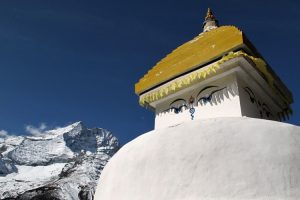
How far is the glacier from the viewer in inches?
127

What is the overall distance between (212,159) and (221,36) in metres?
2.40

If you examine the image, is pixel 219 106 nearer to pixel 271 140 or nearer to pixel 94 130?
pixel 271 140

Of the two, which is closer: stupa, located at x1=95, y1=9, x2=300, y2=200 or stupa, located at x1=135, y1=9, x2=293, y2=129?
stupa, located at x1=95, y1=9, x2=300, y2=200

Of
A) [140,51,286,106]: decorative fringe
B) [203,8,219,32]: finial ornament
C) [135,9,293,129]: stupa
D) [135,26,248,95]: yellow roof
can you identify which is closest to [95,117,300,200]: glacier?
[135,9,293,129]: stupa

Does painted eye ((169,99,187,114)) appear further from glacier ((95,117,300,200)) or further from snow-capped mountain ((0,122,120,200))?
snow-capped mountain ((0,122,120,200))

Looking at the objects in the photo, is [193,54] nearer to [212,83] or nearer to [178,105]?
[212,83]

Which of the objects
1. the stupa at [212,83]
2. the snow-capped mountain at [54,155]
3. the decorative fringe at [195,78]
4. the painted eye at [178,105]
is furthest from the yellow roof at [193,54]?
the snow-capped mountain at [54,155]

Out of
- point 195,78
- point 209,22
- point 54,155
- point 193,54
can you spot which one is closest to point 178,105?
point 195,78

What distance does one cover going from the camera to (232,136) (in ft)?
11.6

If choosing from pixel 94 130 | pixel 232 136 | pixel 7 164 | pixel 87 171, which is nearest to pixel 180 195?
pixel 232 136

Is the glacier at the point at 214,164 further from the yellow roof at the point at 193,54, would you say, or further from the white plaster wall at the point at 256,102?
the yellow roof at the point at 193,54

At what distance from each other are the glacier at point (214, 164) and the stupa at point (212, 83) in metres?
1.26

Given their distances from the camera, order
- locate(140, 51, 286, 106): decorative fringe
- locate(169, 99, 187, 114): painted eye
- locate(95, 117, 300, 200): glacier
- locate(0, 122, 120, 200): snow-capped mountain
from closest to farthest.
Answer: locate(95, 117, 300, 200): glacier
locate(140, 51, 286, 106): decorative fringe
locate(169, 99, 187, 114): painted eye
locate(0, 122, 120, 200): snow-capped mountain

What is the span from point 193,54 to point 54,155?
149 metres
